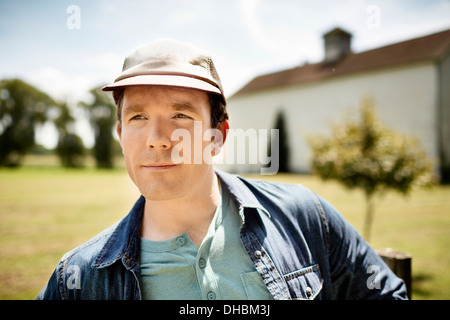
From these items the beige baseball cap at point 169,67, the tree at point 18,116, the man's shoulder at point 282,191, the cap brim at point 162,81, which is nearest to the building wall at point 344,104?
the man's shoulder at point 282,191

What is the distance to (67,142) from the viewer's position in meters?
40.6

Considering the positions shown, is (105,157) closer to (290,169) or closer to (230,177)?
(290,169)

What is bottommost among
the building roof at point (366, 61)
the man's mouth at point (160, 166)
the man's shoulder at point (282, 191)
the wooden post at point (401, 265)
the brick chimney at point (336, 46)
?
the wooden post at point (401, 265)

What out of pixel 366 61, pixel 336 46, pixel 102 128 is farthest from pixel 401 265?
pixel 102 128

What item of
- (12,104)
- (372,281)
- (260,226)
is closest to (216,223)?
(260,226)

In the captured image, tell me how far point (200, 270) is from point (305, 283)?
0.54 m

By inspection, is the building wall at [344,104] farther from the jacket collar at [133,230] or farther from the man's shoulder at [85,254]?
the man's shoulder at [85,254]

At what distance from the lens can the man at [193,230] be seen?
137 centimetres

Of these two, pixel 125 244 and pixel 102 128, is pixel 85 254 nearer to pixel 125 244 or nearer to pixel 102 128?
pixel 125 244

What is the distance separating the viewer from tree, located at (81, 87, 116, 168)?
40.7 m

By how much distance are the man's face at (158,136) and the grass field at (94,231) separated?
62cm

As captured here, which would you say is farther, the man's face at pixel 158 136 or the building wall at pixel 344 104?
the building wall at pixel 344 104

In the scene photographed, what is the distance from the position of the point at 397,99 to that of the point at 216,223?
82.5 feet

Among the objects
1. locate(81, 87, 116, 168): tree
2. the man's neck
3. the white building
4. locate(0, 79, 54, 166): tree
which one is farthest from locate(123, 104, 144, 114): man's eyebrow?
locate(0, 79, 54, 166): tree
